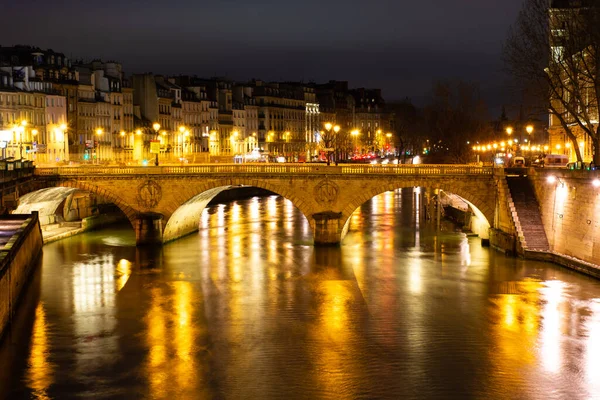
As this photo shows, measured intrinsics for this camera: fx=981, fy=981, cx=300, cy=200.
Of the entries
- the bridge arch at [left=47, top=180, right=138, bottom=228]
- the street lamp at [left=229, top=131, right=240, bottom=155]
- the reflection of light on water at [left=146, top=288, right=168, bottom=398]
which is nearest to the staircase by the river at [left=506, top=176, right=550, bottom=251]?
the reflection of light on water at [left=146, top=288, right=168, bottom=398]

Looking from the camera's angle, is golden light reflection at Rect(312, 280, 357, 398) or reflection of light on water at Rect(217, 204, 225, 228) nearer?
golden light reflection at Rect(312, 280, 357, 398)

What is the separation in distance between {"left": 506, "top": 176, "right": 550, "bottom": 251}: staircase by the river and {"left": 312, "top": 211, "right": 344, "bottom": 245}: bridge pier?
33.8ft

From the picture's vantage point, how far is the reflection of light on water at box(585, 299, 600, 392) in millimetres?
30062

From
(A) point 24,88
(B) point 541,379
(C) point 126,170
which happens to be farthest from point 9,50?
(B) point 541,379

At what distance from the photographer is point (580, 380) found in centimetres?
3033

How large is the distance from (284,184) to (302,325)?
860 inches

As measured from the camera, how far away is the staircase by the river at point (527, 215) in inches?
2020

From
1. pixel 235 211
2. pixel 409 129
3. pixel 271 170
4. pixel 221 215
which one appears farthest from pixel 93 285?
pixel 409 129

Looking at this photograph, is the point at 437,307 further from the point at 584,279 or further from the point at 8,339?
the point at 8,339

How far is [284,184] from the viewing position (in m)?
58.4

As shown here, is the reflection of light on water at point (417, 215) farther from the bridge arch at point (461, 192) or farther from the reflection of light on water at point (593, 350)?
Answer: the reflection of light on water at point (593, 350)

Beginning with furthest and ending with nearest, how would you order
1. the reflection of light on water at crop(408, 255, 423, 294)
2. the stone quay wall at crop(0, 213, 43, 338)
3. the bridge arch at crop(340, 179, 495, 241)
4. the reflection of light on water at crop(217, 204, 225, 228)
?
1. the reflection of light on water at crop(217, 204, 225, 228)
2. the bridge arch at crop(340, 179, 495, 241)
3. the reflection of light on water at crop(408, 255, 423, 294)
4. the stone quay wall at crop(0, 213, 43, 338)

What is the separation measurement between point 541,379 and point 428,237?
105ft

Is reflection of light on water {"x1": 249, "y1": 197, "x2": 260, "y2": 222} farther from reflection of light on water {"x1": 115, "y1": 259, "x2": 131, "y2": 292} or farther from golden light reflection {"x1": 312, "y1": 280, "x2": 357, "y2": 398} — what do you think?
golden light reflection {"x1": 312, "y1": 280, "x2": 357, "y2": 398}
